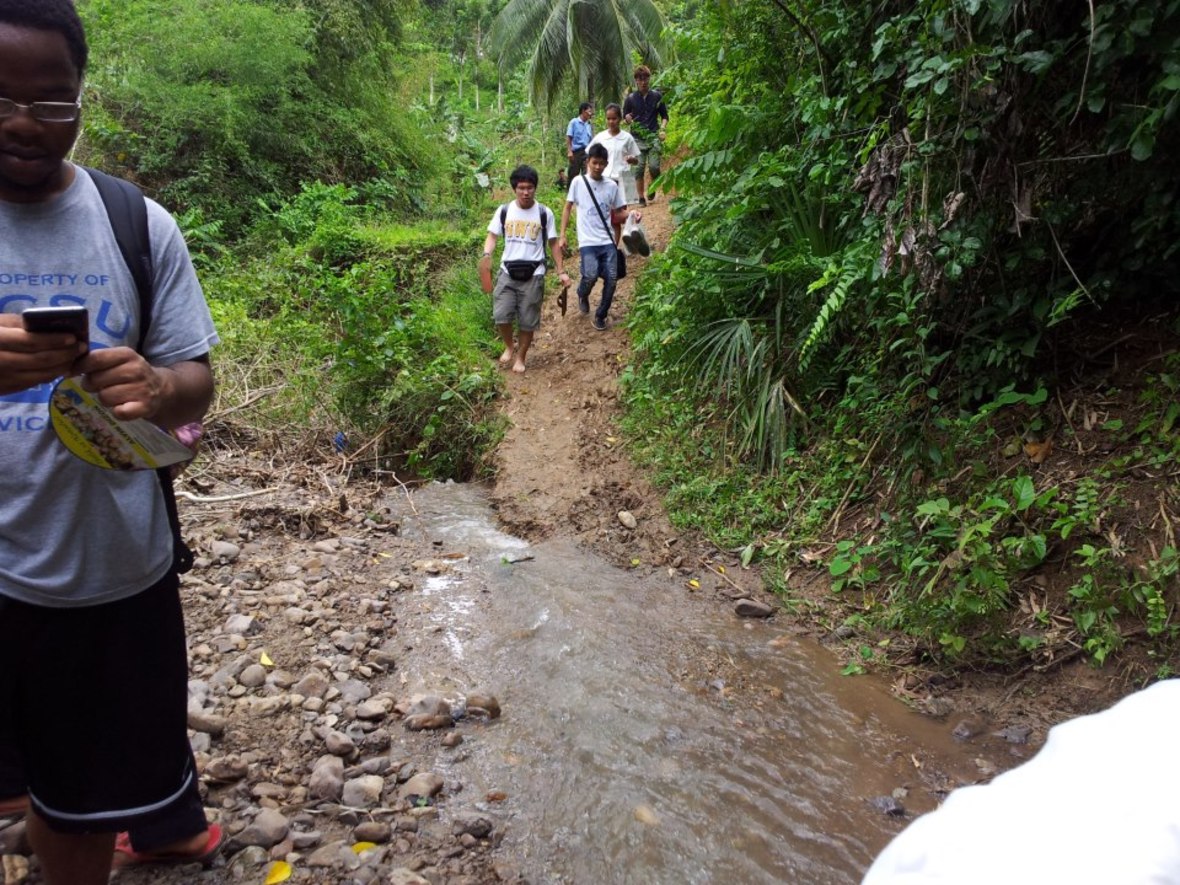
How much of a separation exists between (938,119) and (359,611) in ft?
11.3

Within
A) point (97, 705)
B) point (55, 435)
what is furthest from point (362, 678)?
point (55, 435)

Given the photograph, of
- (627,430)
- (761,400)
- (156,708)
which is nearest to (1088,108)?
(761,400)

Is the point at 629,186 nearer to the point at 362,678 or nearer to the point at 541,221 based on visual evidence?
the point at 541,221

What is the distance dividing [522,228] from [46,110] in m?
5.19

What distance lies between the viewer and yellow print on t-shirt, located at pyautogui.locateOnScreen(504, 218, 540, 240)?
20.5ft

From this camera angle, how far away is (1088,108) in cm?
285

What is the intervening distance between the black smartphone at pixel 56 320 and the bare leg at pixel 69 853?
1.07 m

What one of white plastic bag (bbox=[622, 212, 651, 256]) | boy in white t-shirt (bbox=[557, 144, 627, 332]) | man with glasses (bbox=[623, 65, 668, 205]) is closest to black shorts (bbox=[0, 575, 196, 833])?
boy in white t-shirt (bbox=[557, 144, 627, 332])

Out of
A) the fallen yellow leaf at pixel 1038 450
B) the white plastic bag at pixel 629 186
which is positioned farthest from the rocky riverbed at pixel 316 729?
the white plastic bag at pixel 629 186

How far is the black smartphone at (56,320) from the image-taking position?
1.11 m

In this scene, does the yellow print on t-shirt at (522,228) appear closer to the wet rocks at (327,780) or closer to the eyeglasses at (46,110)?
the wet rocks at (327,780)

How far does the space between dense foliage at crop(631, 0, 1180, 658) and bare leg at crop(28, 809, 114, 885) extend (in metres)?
2.88

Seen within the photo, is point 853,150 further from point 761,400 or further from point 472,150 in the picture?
point 472,150

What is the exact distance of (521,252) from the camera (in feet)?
20.7
